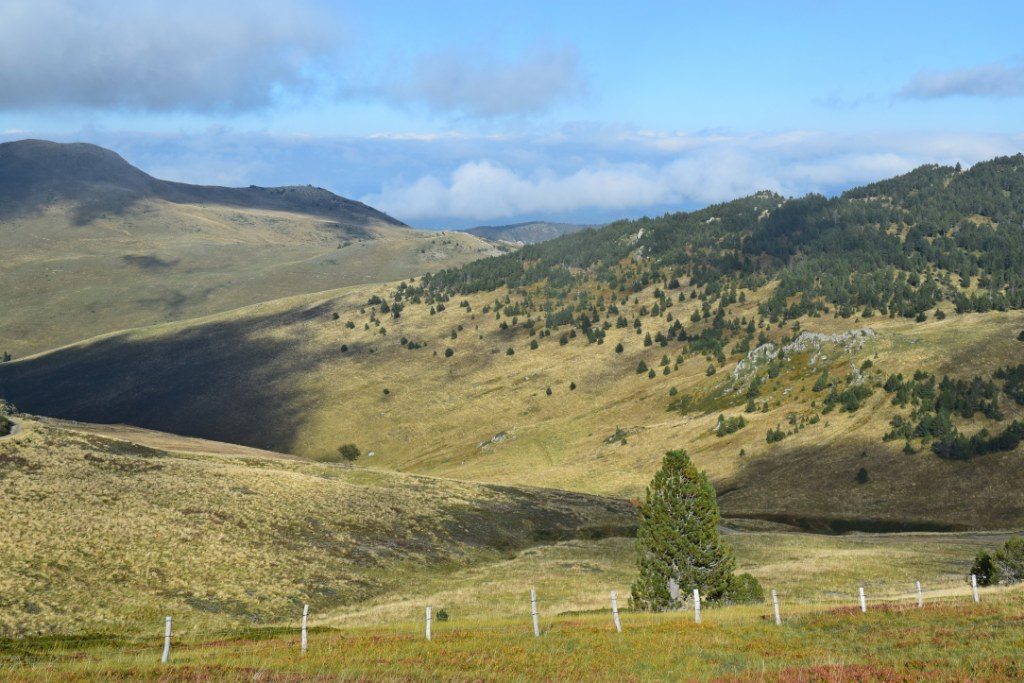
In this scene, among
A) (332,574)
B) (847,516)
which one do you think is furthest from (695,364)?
(332,574)

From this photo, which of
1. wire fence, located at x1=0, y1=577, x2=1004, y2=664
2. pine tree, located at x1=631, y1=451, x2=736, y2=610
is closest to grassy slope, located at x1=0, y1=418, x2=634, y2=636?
wire fence, located at x1=0, y1=577, x2=1004, y2=664

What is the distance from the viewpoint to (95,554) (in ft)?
172

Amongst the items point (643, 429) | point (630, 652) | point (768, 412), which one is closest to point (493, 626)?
point (630, 652)

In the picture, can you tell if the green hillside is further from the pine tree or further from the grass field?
the grass field

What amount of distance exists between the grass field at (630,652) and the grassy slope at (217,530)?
15583mm

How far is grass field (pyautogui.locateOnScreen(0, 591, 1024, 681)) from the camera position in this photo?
2095 cm

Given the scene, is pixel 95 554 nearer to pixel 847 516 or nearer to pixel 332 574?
pixel 332 574

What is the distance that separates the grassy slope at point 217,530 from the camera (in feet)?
156

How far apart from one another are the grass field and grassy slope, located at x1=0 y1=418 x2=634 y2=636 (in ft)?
51.1

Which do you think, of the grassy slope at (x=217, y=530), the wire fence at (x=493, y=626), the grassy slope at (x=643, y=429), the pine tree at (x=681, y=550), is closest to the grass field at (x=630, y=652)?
the wire fence at (x=493, y=626)

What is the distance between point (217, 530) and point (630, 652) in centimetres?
4387

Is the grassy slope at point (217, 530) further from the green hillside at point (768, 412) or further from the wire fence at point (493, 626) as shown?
the green hillside at point (768, 412)

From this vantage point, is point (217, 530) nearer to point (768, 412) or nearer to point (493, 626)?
point (493, 626)

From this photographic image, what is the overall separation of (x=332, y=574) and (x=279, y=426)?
128 meters
